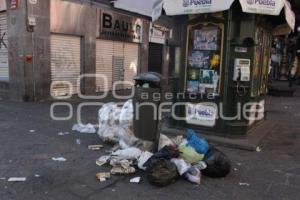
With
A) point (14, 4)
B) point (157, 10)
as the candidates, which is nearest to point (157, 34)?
point (14, 4)

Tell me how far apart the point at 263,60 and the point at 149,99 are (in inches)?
140

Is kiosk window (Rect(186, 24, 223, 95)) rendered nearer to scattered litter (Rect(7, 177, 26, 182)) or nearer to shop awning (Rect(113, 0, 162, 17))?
scattered litter (Rect(7, 177, 26, 182))

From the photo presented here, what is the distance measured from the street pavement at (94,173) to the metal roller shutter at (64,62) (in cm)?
457

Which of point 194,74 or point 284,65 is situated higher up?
point 284,65

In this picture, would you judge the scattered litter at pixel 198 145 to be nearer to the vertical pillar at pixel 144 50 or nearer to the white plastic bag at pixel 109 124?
the white plastic bag at pixel 109 124

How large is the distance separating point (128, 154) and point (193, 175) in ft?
3.26

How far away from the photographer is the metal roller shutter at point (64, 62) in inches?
468

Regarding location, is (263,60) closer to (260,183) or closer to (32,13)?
(260,183)

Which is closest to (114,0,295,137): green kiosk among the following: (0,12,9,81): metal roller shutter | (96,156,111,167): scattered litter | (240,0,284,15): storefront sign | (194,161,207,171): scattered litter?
(240,0,284,15): storefront sign

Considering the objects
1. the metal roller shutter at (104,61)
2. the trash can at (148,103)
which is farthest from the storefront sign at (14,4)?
the trash can at (148,103)

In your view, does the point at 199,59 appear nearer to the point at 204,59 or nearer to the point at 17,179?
the point at 204,59

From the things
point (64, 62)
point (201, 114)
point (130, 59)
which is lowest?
point (201, 114)

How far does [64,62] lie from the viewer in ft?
40.2

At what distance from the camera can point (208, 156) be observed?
485 cm
